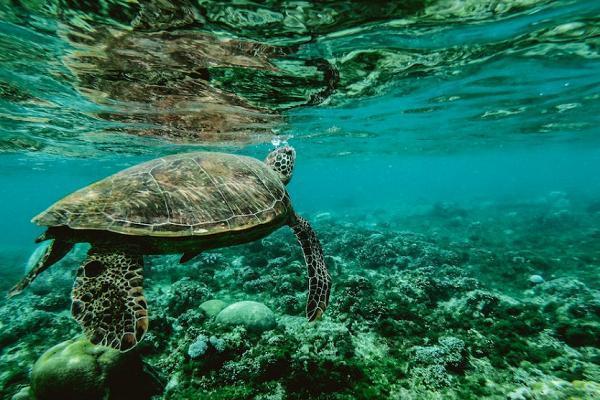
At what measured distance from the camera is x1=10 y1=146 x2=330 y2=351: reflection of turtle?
370 centimetres

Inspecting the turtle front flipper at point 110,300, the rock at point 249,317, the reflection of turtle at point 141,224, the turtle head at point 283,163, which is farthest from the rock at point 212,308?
the turtle front flipper at point 110,300

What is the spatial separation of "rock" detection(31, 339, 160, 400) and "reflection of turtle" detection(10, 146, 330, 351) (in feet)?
4.20

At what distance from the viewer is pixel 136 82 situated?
9.66 meters

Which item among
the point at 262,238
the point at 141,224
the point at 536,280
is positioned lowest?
the point at 536,280

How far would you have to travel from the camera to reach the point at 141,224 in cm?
404

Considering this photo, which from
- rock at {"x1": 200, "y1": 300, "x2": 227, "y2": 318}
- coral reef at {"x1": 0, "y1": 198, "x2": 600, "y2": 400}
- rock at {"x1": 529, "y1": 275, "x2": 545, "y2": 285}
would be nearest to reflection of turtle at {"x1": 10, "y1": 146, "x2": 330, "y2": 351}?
coral reef at {"x1": 0, "y1": 198, "x2": 600, "y2": 400}

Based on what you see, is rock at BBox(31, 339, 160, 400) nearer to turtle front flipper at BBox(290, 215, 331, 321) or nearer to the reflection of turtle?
the reflection of turtle

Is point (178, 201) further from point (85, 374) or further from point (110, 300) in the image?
point (85, 374)

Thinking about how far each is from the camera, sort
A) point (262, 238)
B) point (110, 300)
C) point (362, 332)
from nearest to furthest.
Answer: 1. point (110, 300)
2. point (362, 332)
3. point (262, 238)

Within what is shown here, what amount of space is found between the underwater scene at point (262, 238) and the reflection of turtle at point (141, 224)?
29mm

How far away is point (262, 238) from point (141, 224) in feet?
17.7

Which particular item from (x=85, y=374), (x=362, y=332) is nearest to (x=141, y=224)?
(x=85, y=374)

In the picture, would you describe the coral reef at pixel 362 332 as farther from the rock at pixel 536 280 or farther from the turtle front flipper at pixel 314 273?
the turtle front flipper at pixel 314 273

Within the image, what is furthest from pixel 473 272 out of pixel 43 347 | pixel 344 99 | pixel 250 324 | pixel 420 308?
pixel 43 347
